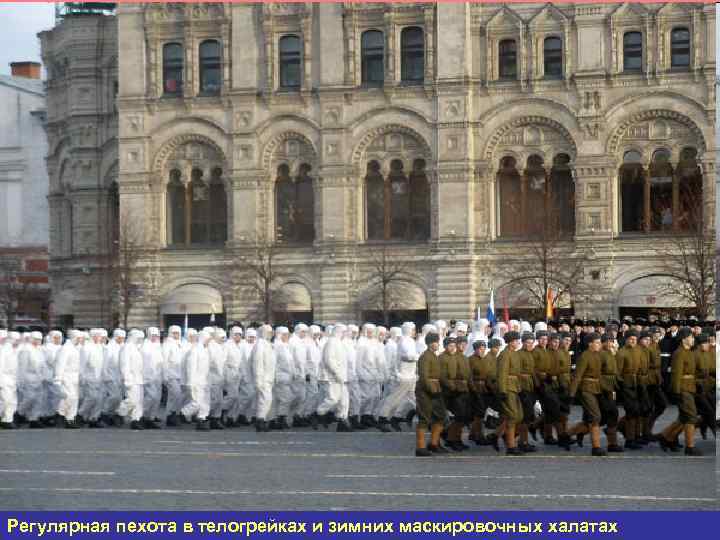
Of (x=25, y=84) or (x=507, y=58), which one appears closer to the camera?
(x=507, y=58)

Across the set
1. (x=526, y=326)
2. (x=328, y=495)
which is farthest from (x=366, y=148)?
(x=328, y=495)

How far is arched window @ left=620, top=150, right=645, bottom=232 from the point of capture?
4800 centimetres

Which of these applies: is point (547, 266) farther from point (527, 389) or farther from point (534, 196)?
point (527, 389)

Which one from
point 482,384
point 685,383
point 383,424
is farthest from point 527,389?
point 383,424

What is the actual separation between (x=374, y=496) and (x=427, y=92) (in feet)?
111

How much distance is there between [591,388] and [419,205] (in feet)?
99.2

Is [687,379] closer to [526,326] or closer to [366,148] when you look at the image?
[526,326]

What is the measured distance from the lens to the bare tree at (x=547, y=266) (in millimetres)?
46656

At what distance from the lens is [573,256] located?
47.8 meters

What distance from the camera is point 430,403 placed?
67.6 feet

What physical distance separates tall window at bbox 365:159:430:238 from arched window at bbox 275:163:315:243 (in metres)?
1.78

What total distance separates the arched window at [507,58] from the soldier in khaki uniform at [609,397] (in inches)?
1139

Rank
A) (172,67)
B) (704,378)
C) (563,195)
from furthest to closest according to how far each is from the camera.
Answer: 1. (172,67)
2. (563,195)
3. (704,378)

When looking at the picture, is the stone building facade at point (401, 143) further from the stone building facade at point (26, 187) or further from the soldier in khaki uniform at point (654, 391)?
the soldier in khaki uniform at point (654, 391)
